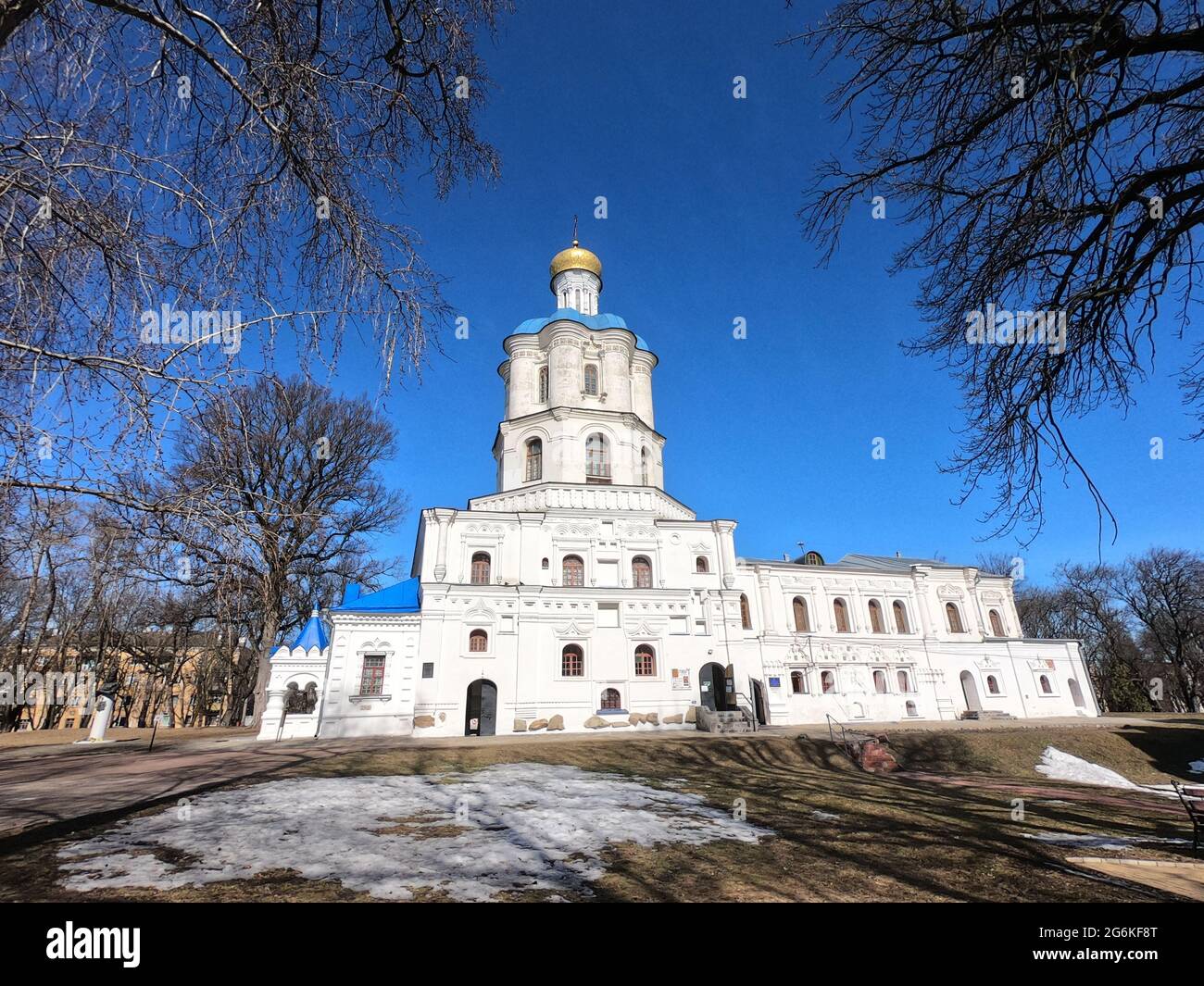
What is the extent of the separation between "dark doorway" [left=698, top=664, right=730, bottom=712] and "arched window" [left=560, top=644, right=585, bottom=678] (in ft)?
18.0

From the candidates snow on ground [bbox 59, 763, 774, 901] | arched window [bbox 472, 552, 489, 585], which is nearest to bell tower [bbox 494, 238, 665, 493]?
arched window [bbox 472, 552, 489, 585]

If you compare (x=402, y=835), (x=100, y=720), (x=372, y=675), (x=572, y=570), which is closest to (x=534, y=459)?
(x=572, y=570)

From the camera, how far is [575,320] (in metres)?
31.9

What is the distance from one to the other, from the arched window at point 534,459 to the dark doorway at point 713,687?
1269cm

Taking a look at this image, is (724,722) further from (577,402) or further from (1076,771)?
(577,402)

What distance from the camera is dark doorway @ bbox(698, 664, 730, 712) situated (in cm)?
2548

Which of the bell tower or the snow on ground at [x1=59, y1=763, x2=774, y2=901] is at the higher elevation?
the bell tower

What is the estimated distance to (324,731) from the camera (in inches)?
848

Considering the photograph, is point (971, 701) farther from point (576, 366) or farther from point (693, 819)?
point (693, 819)

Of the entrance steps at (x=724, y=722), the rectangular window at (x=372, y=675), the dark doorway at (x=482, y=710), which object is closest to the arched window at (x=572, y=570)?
the dark doorway at (x=482, y=710)

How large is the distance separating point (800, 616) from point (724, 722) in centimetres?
1001

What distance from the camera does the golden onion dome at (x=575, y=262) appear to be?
116 feet

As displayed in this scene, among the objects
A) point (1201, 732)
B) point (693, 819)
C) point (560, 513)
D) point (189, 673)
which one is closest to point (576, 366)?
A: point (560, 513)

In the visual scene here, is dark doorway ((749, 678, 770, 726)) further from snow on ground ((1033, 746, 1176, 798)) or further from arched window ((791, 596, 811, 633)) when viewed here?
snow on ground ((1033, 746, 1176, 798))
